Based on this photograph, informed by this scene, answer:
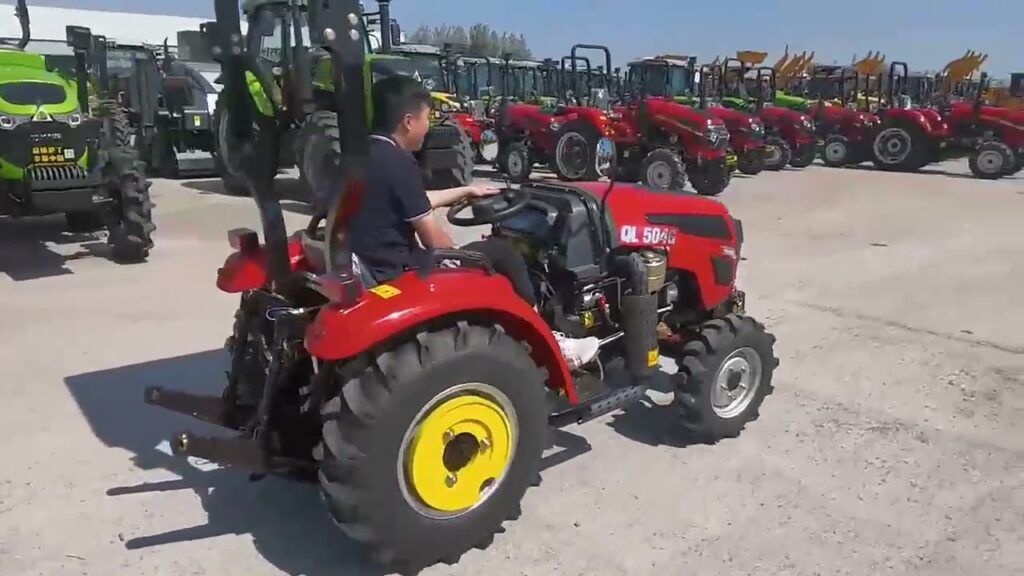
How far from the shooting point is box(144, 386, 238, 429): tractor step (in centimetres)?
344

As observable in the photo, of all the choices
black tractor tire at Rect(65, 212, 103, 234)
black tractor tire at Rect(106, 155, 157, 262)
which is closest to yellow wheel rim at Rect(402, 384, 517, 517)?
black tractor tire at Rect(106, 155, 157, 262)

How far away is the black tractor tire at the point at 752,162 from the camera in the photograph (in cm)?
1469

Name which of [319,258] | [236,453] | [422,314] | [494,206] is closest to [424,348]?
[422,314]

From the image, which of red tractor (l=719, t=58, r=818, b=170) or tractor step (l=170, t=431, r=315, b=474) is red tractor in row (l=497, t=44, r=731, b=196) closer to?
red tractor (l=719, t=58, r=818, b=170)

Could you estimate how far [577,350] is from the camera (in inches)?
144

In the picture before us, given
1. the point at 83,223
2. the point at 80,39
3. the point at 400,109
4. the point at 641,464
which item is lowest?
the point at 641,464

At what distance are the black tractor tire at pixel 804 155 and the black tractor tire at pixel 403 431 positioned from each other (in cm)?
1480

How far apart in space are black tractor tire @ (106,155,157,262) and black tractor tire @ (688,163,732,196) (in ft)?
25.8

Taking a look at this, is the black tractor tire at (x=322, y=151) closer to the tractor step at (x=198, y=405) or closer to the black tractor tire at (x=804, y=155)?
the tractor step at (x=198, y=405)

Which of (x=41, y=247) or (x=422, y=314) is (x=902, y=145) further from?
(x=422, y=314)

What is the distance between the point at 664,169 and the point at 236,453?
33.0ft

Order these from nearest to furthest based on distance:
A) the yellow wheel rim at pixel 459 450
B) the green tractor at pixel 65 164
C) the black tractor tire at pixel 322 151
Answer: the black tractor tire at pixel 322 151 < the yellow wheel rim at pixel 459 450 < the green tractor at pixel 65 164

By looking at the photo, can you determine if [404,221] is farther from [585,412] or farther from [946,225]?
[946,225]

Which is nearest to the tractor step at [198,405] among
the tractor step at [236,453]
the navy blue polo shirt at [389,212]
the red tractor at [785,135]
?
the tractor step at [236,453]
